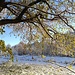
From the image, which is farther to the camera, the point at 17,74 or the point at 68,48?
the point at 17,74

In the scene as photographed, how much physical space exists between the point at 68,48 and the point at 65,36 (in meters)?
0.85

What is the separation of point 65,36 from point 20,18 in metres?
2.18

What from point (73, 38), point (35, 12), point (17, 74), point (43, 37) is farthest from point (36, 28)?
point (17, 74)

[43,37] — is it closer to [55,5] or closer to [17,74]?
[55,5]

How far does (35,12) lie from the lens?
388 inches

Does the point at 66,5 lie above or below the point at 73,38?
above

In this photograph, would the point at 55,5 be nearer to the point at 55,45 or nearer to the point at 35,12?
the point at 35,12

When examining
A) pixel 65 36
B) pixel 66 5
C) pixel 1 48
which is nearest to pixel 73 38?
pixel 65 36

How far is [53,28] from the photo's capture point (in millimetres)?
11078

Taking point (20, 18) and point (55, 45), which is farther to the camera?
point (55, 45)

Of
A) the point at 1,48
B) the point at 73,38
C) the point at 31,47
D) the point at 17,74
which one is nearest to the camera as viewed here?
the point at 1,48

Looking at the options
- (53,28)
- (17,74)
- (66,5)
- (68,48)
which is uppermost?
(66,5)

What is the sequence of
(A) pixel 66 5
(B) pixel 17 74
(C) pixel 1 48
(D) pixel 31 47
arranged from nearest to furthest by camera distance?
(C) pixel 1 48 → (A) pixel 66 5 → (D) pixel 31 47 → (B) pixel 17 74

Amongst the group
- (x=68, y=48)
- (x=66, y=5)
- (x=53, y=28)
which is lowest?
(x=68, y=48)
